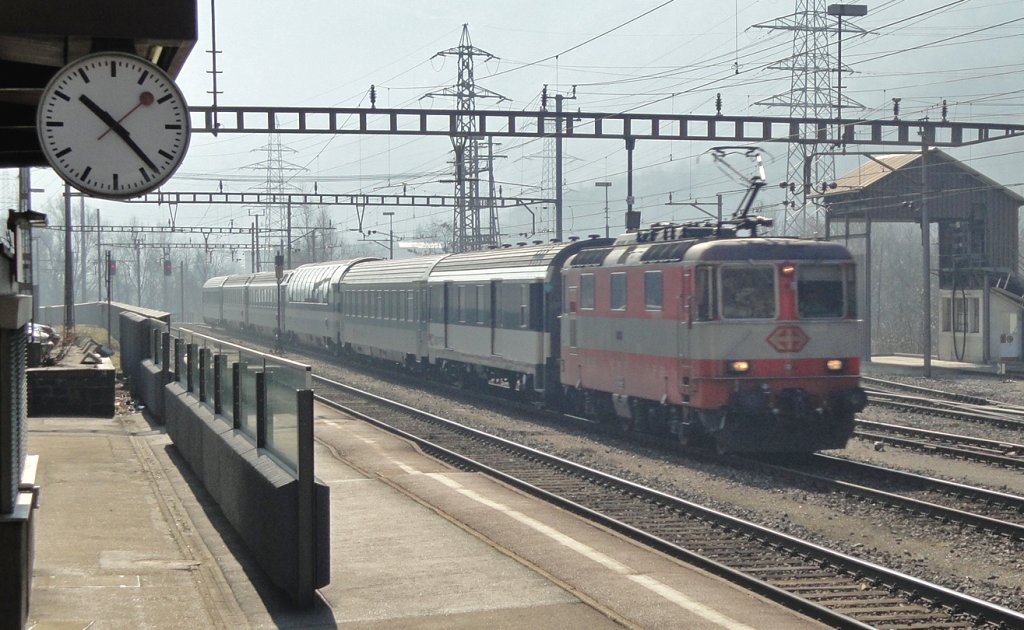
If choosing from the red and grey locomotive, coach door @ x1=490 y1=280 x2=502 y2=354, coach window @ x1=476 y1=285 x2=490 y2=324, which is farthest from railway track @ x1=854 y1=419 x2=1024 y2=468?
coach window @ x1=476 y1=285 x2=490 y2=324

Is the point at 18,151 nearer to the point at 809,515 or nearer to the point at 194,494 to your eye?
the point at 194,494

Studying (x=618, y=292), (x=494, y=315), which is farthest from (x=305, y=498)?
(x=494, y=315)

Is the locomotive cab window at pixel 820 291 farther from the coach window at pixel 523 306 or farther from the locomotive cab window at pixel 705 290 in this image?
the coach window at pixel 523 306

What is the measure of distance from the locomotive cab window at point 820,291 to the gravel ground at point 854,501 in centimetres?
223

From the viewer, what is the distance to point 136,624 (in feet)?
24.7

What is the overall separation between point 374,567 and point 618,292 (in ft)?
33.6

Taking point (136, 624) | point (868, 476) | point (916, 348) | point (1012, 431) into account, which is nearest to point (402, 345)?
point (1012, 431)

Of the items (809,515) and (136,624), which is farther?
(809,515)

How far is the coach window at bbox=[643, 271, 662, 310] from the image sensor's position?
17.5 meters

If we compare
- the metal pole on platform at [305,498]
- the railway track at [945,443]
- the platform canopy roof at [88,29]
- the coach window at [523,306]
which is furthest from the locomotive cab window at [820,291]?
the platform canopy roof at [88,29]

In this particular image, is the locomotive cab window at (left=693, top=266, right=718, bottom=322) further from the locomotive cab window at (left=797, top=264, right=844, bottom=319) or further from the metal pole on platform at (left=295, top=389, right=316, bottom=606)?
the metal pole on platform at (left=295, top=389, right=316, bottom=606)

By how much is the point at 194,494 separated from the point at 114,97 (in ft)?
24.7

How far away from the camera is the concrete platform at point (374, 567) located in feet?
26.0

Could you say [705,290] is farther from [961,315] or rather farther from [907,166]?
[907,166]
